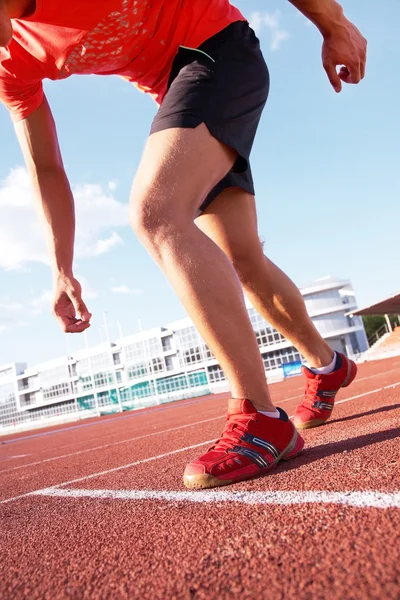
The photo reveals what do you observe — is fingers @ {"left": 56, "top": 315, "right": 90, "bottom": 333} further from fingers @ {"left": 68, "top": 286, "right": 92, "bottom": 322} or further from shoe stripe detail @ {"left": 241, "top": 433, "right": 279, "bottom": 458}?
shoe stripe detail @ {"left": 241, "top": 433, "right": 279, "bottom": 458}

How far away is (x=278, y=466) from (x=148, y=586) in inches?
39.0

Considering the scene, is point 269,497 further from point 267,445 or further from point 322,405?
point 322,405

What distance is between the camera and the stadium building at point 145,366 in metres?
57.5

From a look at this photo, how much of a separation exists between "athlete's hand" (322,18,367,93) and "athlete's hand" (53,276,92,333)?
58.2 inches

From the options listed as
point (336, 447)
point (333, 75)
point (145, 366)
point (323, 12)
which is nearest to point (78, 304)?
point (336, 447)

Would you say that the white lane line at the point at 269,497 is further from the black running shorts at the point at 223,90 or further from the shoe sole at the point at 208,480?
the black running shorts at the point at 223,90

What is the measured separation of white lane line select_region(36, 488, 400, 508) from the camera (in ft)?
3.73

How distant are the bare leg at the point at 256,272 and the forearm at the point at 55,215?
2.13ft

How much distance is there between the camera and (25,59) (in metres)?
2.04

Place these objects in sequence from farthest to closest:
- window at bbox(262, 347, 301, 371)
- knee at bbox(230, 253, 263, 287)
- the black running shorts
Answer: window at bbox(262, 347, 301, 371)
knee at bbox(230, 253, 263, 287)
the black running shorts

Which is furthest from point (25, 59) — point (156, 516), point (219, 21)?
point (156, 516)

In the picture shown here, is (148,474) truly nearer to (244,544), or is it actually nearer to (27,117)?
(244,544)

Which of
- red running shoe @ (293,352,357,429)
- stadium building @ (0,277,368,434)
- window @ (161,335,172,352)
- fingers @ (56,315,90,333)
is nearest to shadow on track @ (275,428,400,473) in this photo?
red running shoe @ (293,352,357,429)

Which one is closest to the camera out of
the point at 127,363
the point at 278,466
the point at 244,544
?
the point at 244,544
